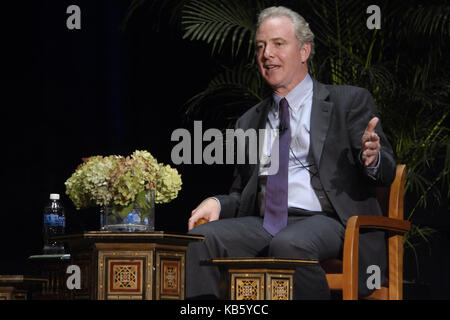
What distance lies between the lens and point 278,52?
9.97ft

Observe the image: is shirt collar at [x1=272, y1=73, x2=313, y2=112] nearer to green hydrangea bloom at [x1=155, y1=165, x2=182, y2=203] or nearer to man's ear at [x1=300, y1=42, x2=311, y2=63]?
man's ear at [x1=300, y1=42, x2=311, y2=63]

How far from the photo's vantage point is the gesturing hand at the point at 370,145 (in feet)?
8.61

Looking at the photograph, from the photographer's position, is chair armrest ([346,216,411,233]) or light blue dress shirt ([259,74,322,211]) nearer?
chair armrest ([346,216,411,233])

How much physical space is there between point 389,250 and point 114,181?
115 cm

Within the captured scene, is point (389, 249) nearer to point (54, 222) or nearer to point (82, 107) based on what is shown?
point (54, 222)

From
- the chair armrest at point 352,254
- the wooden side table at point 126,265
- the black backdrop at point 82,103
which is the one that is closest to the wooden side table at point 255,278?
the wooden side table at point 126,265

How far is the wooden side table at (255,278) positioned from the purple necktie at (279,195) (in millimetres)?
633

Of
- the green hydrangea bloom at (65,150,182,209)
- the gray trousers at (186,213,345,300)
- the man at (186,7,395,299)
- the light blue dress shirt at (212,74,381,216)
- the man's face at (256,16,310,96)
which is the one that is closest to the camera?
the green hydrangea bloom at (65,150,182,209)

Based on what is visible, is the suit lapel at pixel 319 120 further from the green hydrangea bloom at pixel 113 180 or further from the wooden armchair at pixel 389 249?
the green hydrangea bloom at pixel 113 180

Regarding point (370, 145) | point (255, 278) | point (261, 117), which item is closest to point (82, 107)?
point (261, 117)

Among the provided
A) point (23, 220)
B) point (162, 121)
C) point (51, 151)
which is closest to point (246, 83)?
point (162, 121)

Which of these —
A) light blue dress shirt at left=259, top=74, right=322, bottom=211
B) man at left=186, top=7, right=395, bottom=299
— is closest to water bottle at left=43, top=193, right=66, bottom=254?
man at left=186, top=7, right=395, bottom=299

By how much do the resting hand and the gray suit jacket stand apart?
5 cm

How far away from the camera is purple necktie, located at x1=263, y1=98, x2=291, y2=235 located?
2.89m
